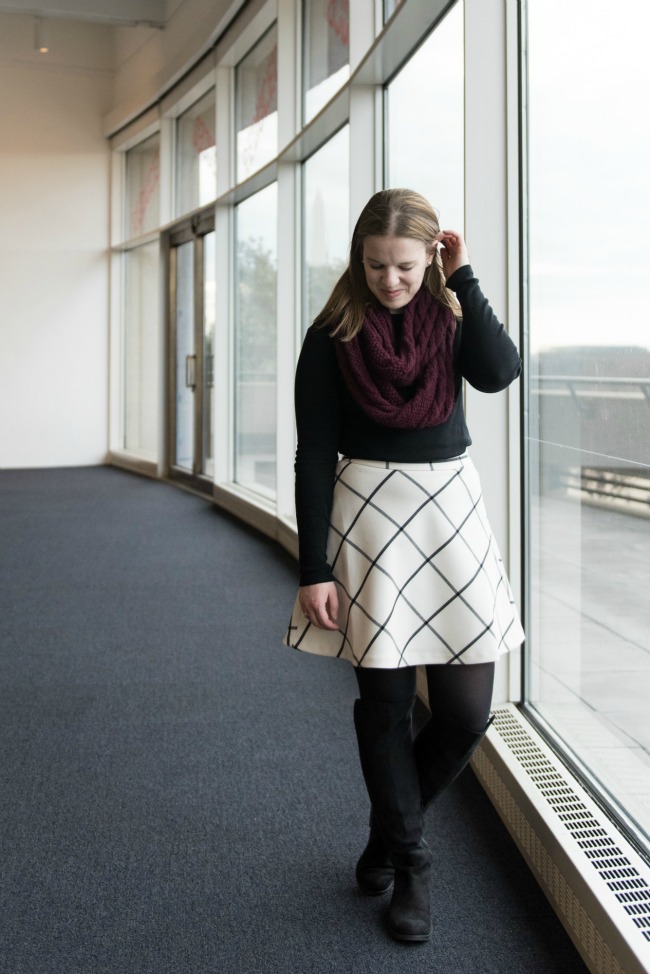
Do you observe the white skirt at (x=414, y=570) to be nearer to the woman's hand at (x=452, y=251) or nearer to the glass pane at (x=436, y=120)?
the woman's hand at (x=452, y=251)

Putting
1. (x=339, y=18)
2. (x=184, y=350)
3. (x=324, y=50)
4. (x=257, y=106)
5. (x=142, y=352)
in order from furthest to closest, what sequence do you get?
(x=142, y=352), (x=184, y=350), (x=257, y=106), (x=324, y=50), (x=339, y=18)

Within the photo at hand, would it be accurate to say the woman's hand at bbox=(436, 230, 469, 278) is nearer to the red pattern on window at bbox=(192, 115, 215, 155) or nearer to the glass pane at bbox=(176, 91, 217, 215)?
the glass pane at bbox=(176, 91, 217, 215)

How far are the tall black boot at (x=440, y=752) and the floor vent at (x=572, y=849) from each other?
321 mm

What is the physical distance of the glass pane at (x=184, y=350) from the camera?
9.44m

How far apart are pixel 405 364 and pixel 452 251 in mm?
237

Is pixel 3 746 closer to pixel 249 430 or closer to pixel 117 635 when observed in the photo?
pixel 117 635

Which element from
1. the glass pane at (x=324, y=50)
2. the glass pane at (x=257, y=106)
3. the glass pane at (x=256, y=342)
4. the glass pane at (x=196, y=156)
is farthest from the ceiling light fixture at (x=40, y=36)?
the glass pane at (x=324, y=50)

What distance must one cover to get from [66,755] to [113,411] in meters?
8.84

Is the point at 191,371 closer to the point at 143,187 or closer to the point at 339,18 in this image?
the point at 143,187

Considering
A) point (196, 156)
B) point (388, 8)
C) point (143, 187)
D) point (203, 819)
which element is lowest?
point (203, 819)

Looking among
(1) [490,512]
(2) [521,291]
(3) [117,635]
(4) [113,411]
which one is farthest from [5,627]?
(4) [113,411]

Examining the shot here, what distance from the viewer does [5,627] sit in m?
4.30

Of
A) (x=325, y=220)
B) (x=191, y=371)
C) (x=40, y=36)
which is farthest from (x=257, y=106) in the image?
(x=40, y=36)

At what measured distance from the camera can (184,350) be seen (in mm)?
9656
